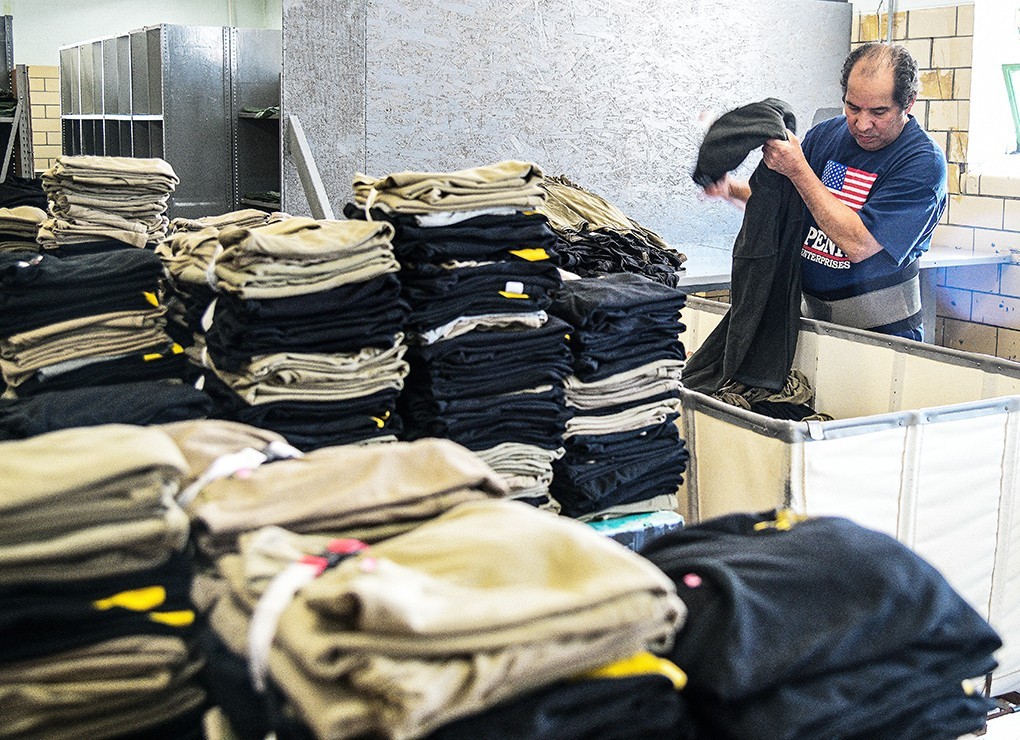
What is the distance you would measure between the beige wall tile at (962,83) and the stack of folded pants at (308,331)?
4326mm

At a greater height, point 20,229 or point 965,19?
point 965,19

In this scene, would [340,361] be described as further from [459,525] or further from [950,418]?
[950,418]

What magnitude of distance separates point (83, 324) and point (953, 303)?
4749mm

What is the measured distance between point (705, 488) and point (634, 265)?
2.48ft

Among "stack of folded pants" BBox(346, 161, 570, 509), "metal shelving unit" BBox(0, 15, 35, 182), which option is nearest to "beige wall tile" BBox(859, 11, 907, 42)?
"stack of folded pants" BBox(346, 161, 570, 509)

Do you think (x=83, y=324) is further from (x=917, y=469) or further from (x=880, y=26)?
(x=880, y=26)

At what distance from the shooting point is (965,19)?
5.46m

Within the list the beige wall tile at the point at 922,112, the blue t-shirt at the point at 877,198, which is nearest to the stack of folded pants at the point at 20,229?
the blue t-shirt at the point at 877,198

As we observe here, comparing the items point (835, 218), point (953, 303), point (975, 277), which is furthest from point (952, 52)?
point (835, 218)

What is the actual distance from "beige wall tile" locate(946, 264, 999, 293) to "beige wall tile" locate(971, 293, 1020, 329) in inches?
1.7

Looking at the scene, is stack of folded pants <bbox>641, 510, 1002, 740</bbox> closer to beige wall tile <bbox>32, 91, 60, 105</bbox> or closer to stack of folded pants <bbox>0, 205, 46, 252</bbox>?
stack of folded pants <bbox>0, 205, 46, 252</bbox>

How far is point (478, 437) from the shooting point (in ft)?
7.98

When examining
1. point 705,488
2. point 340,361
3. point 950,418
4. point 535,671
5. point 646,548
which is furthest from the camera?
point 705,488

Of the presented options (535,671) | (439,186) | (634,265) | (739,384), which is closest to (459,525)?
(535,671)
